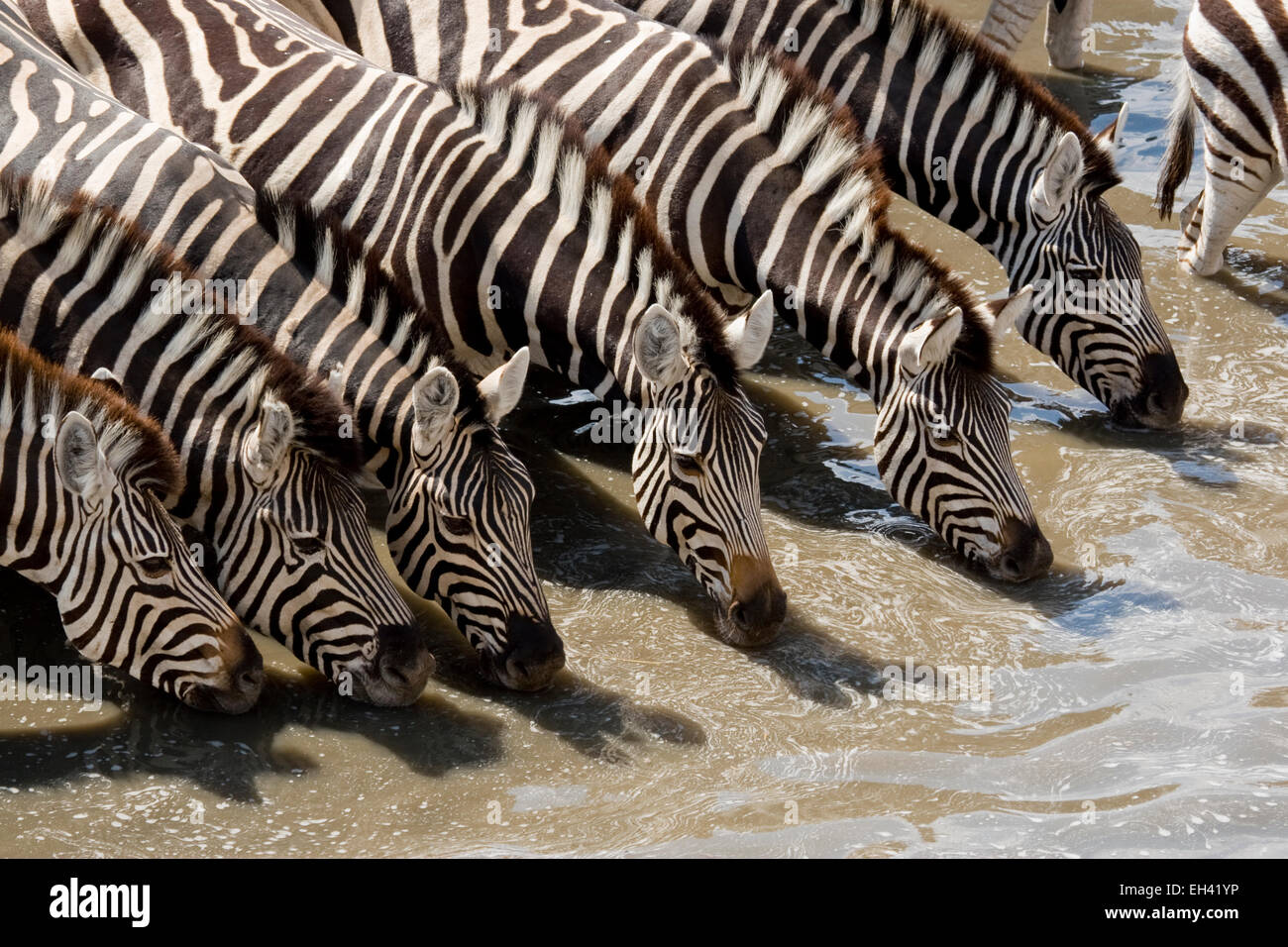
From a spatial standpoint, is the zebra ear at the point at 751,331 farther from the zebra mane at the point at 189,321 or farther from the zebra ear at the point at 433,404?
the zebra mane at the point at 189,321

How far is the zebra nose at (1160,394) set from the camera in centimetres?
911

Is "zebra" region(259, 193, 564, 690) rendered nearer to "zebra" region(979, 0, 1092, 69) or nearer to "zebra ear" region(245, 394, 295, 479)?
"zebra ear" region(245, 394, 295, 479)

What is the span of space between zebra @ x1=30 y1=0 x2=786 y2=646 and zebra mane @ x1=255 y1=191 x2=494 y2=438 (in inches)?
8.2

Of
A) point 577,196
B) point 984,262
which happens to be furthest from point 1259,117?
point 577,196

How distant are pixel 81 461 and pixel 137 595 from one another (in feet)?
2.03

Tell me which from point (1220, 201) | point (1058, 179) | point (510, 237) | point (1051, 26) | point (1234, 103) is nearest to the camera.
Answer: point (510, 237)

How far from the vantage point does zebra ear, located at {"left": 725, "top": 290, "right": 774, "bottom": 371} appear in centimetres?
745

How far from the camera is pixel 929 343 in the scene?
785 cm

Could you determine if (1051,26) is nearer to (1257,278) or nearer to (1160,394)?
(1257,278)

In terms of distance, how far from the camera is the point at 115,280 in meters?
7.18

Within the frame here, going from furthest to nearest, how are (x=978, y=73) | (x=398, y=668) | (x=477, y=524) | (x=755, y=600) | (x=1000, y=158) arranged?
(x=978, y=73), (x=1000, y=158), (x=755, y=600), (x=477, y=524), (x=398, y=668)

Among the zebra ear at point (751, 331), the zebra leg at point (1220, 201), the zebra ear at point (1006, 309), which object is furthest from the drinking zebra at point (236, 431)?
the zebra leg at point (1220, 201)

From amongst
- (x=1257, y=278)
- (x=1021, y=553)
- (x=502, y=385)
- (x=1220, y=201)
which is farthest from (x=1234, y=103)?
(x=502, y=385)
